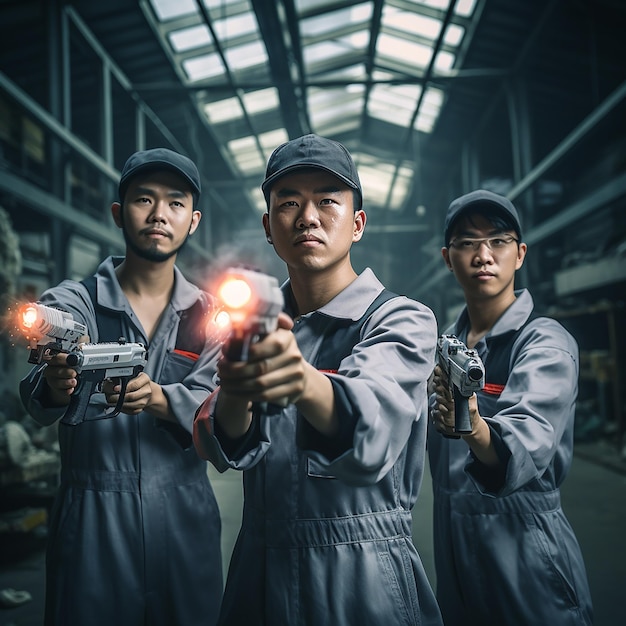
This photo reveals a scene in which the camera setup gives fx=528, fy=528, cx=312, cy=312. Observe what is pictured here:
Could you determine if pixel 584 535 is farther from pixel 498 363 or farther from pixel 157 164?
pixel 157 164

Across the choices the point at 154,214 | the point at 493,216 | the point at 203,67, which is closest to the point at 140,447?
the point at 154,214

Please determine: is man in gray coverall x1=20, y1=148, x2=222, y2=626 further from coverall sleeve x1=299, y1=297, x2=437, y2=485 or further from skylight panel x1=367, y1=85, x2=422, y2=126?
skylight panel x1=367, y1=85, x2=422, y2=126

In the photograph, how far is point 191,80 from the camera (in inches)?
227

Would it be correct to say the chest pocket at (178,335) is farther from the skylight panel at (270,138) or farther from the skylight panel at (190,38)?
the skylight panel at (270,138)

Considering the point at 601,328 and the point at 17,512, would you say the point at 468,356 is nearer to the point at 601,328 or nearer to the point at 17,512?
the point at 17,512

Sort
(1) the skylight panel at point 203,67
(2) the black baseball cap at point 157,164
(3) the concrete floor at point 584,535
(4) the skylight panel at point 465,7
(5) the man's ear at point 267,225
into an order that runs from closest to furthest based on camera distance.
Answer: (5) the man's ear at point 267,225 → (2) the black baseball cap at point 157,164 → (3) the concrete floor at point 584,535 → (4) the skylight panel at point 465,7 → (1) the skylight panel at point 203,67

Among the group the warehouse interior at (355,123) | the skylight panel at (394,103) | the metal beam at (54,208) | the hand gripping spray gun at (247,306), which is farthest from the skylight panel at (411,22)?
the hand gripping spray gun at (247,306)

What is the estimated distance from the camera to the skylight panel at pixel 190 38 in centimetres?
510

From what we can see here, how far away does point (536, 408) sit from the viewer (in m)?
1.30

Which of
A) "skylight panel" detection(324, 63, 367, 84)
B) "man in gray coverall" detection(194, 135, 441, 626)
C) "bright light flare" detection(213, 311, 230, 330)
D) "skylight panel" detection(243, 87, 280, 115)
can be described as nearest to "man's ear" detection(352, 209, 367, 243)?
"man in gray coverall" detection(194, 135, 441, 626)

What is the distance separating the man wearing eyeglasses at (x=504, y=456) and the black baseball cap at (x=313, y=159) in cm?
60

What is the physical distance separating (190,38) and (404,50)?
2.30 m

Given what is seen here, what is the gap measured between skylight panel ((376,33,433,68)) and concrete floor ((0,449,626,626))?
176 inches

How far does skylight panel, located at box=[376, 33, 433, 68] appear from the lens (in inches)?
223
